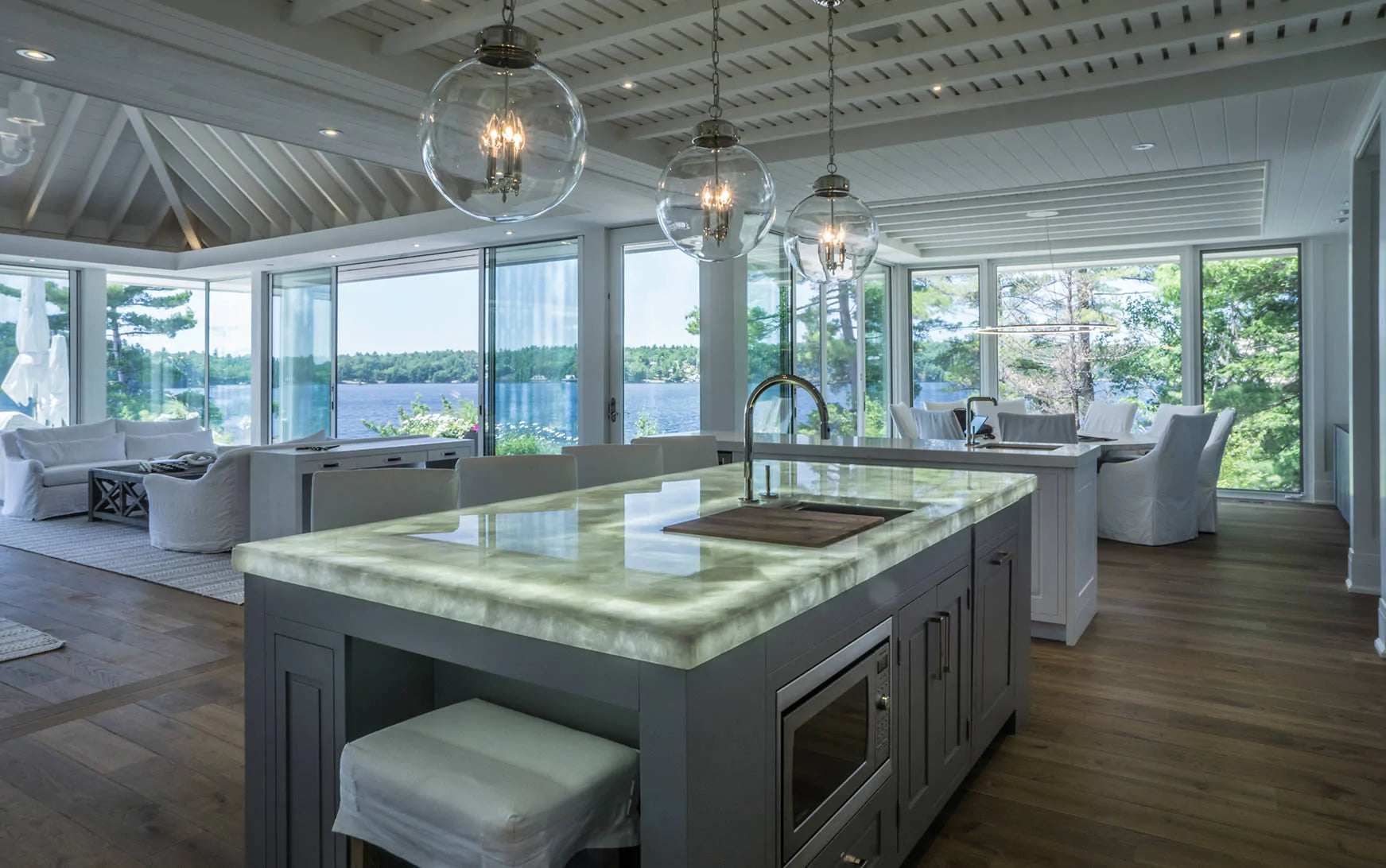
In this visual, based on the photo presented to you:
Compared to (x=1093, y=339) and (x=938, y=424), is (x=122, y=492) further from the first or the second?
(x=1093, y=339)

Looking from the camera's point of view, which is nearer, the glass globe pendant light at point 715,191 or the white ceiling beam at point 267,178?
the glass globe pendant light at point 715,191

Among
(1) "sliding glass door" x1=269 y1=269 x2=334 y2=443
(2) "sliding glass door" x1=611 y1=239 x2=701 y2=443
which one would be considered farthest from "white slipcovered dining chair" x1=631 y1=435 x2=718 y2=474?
(1) "sliding glass door" x1=269 y1=269 x2=334 y2=443

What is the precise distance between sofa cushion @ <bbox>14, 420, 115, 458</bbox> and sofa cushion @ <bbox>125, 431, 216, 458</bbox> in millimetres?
208

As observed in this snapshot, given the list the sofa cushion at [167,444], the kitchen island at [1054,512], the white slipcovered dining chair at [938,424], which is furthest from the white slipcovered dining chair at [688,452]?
the sofa cushion at [167,444]

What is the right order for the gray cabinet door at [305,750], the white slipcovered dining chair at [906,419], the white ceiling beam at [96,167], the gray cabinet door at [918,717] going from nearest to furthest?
1. the gray cabinet door at [305,750]
2. the gray cabinet door at [918,717]
3. the white slipcovered dining chair at [906,419]
4. the white ceiling beam at [96,167]

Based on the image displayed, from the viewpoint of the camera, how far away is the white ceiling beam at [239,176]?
816cm

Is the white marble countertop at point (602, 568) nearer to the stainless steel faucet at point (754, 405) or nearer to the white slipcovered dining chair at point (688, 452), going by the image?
the stainless steel faucet at point (754, 405)

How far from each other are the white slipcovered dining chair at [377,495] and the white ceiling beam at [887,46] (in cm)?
266

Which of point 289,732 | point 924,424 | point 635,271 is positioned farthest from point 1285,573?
point 289,732

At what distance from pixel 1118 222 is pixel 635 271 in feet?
15.4

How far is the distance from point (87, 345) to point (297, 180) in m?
3.80

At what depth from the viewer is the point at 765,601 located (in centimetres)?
132

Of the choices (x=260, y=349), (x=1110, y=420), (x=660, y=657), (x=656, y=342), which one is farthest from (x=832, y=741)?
(x=260, y=349)

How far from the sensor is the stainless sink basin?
2.19m
